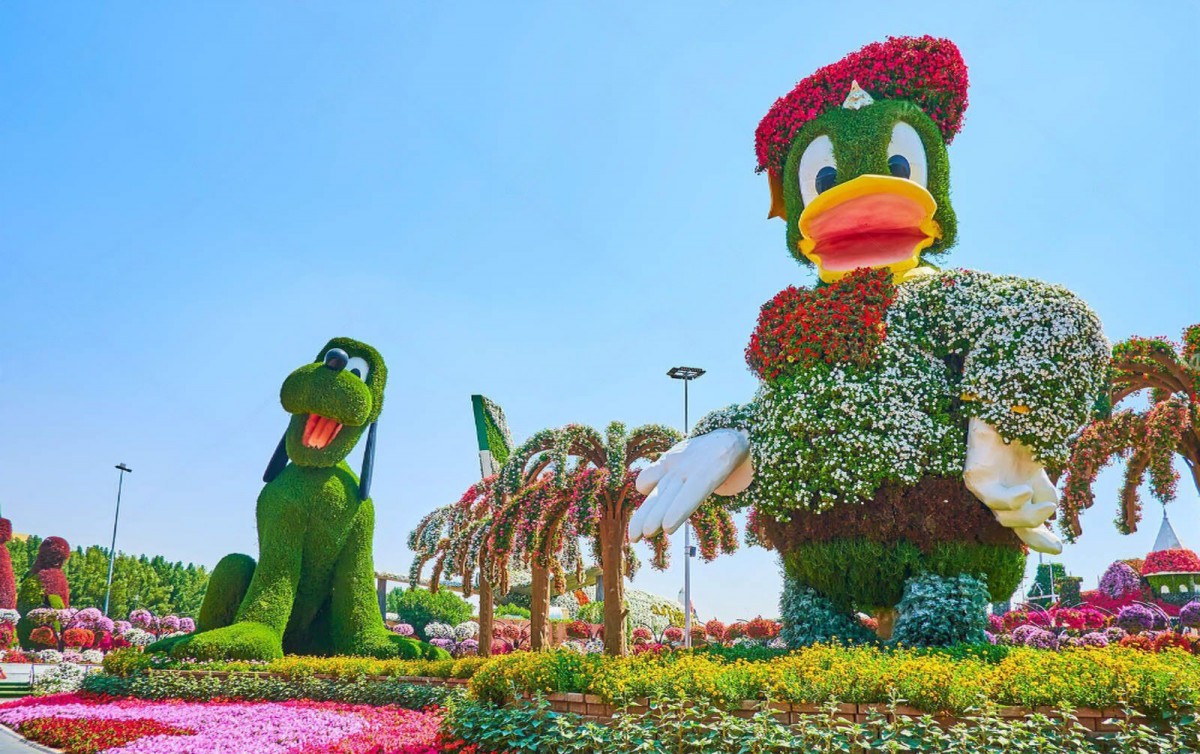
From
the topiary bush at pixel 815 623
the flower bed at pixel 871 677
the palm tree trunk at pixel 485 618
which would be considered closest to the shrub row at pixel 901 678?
the flower bed at pixel 871 677

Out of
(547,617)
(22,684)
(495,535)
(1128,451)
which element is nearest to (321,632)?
(547,617)

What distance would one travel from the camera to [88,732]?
9234mm

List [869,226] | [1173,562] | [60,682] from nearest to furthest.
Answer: [869,226] < [60,682] < [1173,562]

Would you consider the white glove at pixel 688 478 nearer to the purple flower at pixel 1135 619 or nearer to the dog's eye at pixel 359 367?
the dog's eye at pixel 359 367

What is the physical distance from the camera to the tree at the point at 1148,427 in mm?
10039

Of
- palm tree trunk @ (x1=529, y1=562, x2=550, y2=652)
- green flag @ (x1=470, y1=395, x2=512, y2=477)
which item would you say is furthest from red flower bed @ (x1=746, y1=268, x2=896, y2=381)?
green flag @ (x1=470, y1=395, x2=512, y2=477)

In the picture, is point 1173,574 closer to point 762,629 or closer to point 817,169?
point 762,629

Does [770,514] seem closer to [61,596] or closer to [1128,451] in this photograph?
[1128,451]

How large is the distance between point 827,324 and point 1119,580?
2802cm

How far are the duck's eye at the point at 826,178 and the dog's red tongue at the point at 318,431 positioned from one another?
9473 mm

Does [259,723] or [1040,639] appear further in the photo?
[1040,639]

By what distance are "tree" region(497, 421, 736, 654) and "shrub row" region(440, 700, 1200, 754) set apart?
4912 mm

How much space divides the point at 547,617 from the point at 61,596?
27.5 metres

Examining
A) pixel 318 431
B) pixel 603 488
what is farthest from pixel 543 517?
pixel 318 431
